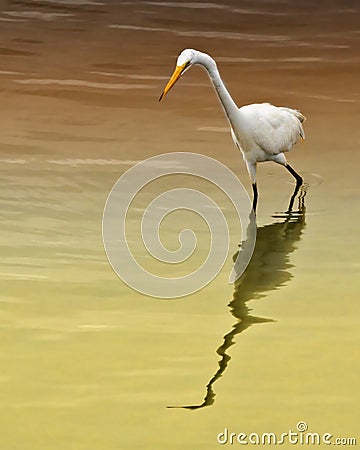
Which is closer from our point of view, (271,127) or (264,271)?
Result: (264,271)

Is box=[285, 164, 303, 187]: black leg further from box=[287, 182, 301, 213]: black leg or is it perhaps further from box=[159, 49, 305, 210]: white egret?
box=[159, 49, 305, 210]: white egret

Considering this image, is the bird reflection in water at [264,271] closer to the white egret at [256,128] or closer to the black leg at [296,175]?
the black leg at [296,175]

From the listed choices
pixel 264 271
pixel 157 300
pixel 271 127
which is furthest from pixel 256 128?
pixel 157 300

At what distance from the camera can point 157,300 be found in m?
5.48

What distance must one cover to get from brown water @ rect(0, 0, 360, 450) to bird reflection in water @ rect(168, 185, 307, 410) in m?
0.01

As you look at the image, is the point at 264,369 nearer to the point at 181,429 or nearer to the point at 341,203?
the point at 181,429

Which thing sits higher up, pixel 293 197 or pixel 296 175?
pixel 296 175

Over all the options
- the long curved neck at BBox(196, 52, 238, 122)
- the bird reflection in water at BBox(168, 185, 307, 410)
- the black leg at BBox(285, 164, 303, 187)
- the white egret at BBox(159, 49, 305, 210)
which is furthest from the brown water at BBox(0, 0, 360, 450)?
the long curved neck at BBox(196, 52, 238, 122)

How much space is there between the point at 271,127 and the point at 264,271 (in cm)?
128

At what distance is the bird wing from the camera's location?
22.6 ft

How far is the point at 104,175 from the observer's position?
760 centimetres

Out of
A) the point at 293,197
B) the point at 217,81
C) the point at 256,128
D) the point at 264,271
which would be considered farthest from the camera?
the point at 293,197

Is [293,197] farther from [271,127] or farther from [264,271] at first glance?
[264,271]

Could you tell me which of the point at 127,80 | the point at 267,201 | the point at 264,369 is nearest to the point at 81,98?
the point at 127,80
